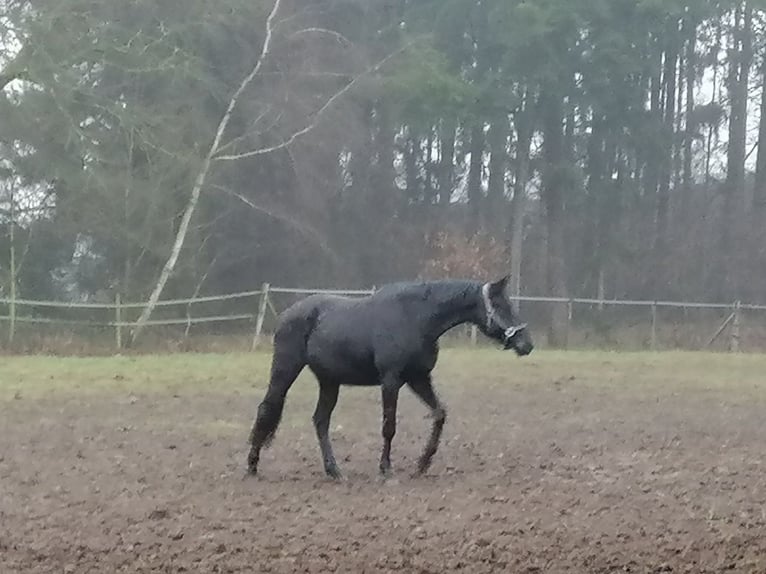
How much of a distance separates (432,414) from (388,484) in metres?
0.67

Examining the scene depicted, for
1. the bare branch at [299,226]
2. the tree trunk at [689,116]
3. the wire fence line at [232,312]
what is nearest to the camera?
the wire fence line at [232,312]

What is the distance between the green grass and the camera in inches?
562

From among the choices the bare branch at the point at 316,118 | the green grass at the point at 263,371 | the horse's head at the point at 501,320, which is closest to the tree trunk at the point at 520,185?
the bare branch at the point at 316,118

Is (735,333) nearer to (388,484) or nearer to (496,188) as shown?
(496,188)

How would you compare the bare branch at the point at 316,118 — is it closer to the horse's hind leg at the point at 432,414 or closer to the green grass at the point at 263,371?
the green grass at the point at 263,371

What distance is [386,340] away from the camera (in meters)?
7.69

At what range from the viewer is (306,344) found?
8016 mm

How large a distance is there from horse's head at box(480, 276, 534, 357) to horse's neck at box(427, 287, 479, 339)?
10 centimetres

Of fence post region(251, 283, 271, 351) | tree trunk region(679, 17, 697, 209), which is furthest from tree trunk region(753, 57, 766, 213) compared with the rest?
fence post region(251, 283, 271, 351)

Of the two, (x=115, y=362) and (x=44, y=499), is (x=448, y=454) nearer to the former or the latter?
(x=44, y=499)

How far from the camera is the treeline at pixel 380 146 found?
22.5 meters

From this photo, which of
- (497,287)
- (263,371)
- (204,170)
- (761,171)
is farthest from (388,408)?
(761,171)

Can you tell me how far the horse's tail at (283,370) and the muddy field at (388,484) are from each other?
1.11 ft

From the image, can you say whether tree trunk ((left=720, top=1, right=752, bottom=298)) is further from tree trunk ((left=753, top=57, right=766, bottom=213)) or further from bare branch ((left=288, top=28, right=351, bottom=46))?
bare branch ((left=288, top=28, right=351, bottom=46))
